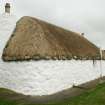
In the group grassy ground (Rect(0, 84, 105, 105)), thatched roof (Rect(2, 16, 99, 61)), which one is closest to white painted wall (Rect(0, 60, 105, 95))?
thatched roof (Rect(2, 16, 99, 61))

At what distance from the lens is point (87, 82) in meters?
30.1

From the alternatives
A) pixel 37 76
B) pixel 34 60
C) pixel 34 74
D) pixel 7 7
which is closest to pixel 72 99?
pixel 37 76

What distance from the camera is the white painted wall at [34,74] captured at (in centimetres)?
2317

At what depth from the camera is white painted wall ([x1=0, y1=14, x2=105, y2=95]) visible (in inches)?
912

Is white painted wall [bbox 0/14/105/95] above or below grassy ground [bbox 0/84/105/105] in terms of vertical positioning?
above

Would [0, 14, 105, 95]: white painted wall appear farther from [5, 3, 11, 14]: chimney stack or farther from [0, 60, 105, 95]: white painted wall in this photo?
[5, 3, 11, 14]: chimney stack

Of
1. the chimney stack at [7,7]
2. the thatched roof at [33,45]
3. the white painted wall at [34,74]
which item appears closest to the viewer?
the white painted wall at [34,74]

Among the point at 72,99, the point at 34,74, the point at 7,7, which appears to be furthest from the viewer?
the point at 7,7

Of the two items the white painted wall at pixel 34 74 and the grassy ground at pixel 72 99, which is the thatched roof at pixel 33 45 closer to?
the white painted wall at pixel 34 74

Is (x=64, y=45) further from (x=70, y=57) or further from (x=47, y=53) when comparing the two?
(x=47, y=53)

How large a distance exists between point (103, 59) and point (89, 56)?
4894mm

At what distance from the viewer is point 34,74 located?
2317 centimetres

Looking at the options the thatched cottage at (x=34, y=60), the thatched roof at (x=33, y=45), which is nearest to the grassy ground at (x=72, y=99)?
the thatched cottage at (x=34, y=60)

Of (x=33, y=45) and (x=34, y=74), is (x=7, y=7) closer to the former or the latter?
(x=33, y=45)
